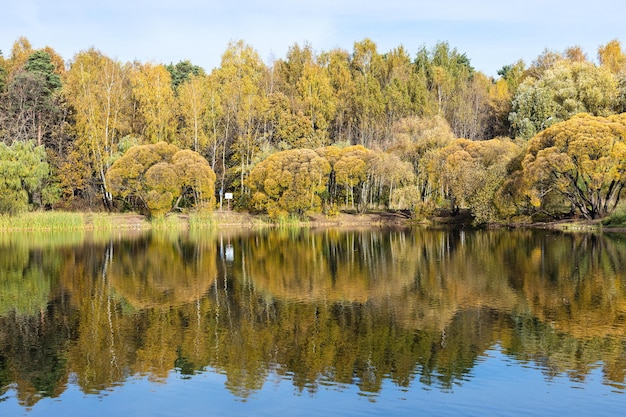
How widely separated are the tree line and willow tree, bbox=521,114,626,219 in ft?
0.39

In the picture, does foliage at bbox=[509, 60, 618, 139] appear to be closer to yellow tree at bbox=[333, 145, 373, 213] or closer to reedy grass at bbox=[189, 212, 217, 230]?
yellow tree at bbox=[333, 145, 373, 213]

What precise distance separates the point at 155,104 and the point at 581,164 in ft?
139

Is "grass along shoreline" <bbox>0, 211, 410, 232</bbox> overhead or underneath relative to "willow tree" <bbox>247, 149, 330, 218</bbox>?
underneath

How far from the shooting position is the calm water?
11.0 metres

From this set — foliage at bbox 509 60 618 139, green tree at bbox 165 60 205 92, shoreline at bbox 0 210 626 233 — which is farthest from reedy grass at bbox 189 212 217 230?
green tree at bbox 165 60 205 92

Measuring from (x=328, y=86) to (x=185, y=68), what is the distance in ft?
107

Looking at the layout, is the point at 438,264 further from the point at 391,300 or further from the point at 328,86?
the point at 328,86

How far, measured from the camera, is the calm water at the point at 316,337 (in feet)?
36.2

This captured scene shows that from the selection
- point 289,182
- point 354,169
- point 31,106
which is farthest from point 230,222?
point 31,106

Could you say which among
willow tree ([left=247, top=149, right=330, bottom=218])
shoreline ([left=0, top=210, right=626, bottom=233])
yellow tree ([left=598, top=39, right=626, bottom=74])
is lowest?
shoreline ([left=0, top=210, right=626, bottom=233])

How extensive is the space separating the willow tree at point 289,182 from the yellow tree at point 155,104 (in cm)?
1327

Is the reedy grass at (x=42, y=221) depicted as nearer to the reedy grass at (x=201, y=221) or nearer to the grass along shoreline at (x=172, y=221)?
the grass along shoreline at (x=172, y=221)

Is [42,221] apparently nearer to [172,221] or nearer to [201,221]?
[172,221]

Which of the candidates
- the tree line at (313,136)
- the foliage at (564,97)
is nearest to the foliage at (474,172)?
the tree line at (313,136)
